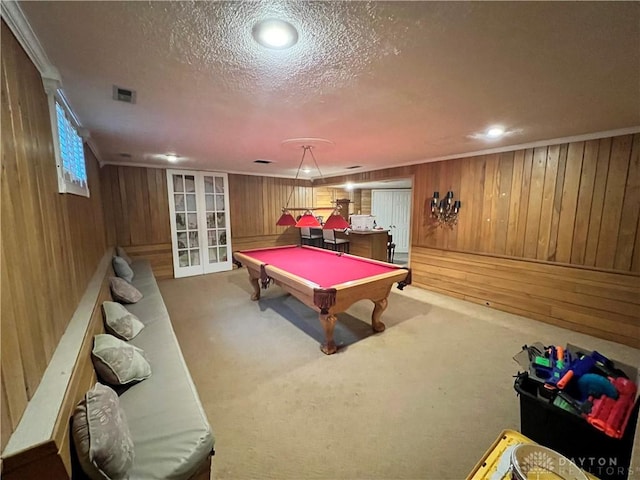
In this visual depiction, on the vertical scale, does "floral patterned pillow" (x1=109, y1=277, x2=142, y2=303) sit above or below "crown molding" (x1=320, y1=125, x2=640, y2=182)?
below

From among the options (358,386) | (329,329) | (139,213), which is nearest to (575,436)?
(358,386)

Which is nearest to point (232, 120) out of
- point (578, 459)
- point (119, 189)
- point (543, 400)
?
point (543, 400)

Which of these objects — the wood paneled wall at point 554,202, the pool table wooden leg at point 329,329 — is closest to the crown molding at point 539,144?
the wood paneled wall at point 554,202

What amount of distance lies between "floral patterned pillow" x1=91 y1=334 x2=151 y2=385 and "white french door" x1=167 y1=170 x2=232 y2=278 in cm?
420

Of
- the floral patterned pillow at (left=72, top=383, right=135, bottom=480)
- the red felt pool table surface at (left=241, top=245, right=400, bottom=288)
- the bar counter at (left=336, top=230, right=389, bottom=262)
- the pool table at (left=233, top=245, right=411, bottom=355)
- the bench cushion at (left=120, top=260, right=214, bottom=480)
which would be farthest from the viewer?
the bar counter at (left=336, top=230, right=389, bottom=262)

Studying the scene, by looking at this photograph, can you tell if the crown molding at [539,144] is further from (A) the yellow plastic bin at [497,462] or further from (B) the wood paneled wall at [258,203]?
(A) the yellow plastic bin at [497,462]

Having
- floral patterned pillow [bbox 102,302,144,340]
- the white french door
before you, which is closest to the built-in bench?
floral patterned pillow [bbox 102,302,144,340]

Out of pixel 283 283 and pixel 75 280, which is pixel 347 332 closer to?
pixel 283 283

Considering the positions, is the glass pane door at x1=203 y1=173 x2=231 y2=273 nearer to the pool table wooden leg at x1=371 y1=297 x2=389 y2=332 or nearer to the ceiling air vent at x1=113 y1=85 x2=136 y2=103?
the ceiling air vent at x1=113 y1=85 x2=136 y2=103

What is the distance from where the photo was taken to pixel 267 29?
46.9 inches

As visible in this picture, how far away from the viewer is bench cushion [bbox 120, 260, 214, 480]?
106 cm

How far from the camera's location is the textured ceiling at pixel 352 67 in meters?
1.11

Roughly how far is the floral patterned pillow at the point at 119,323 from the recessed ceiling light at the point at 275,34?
2157mm

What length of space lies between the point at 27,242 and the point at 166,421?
38.0 inches
